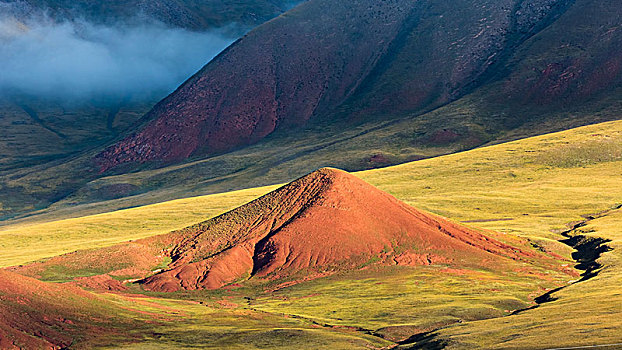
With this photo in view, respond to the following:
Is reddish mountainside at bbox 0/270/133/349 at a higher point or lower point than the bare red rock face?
lower

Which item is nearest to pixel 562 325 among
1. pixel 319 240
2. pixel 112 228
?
pixel 319 240

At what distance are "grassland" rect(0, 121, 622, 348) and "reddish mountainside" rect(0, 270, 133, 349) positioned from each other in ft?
16.5

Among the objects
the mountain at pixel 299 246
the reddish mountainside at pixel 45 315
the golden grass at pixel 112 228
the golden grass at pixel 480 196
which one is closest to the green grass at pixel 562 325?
the mountain at pixel 299 246

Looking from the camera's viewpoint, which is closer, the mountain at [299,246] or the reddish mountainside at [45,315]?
the reddish mountainside at [45,315]

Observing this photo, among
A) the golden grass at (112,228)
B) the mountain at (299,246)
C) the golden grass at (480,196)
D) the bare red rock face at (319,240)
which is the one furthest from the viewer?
the golden grass at (480,196)

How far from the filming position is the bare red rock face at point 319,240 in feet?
237

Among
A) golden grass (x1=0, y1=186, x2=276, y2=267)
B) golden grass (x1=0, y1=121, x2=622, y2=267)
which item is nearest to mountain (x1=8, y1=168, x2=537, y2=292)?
golden grass (x1=0, y1=121, x2=622, y2=267)

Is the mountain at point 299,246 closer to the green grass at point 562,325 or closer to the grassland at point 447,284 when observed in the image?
the grassland at point 447,284

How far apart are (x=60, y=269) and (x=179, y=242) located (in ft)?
45.8

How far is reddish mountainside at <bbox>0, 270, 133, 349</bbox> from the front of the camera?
4544cm

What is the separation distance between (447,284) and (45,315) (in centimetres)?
3621

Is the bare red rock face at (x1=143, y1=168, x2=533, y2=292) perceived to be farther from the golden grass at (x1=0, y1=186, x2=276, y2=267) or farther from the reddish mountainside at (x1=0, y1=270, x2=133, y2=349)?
the golden grass at (x1=0, y1=186, x2=276, y2=267)

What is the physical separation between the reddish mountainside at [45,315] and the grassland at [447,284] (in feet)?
16.5

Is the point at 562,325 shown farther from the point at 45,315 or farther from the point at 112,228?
the point at 112,228
